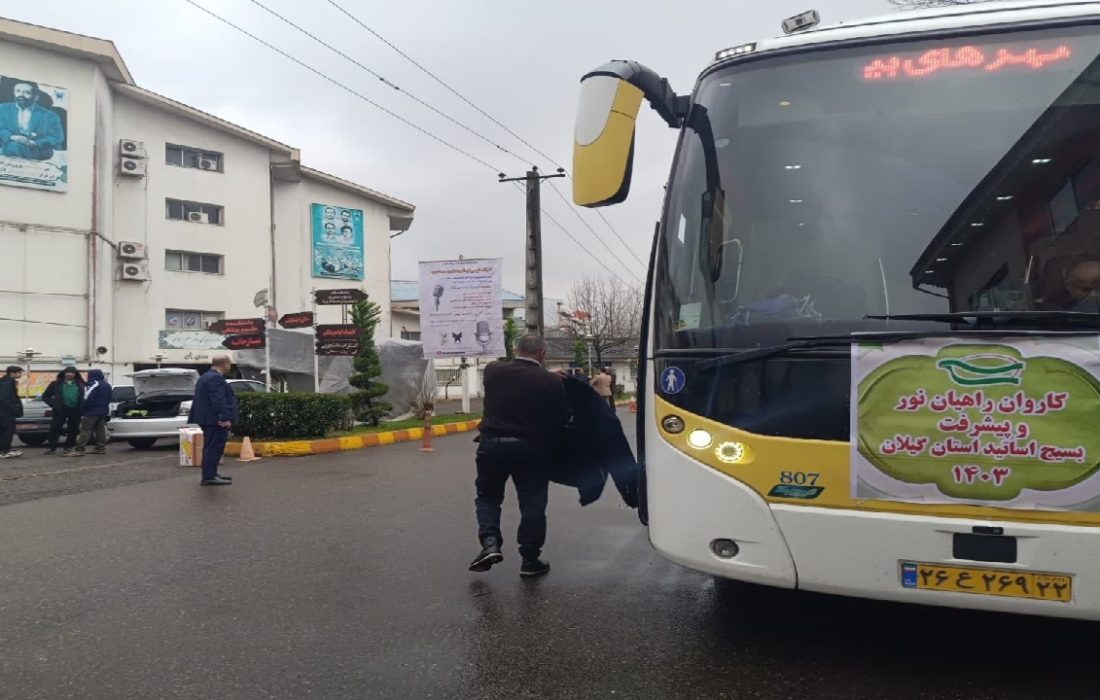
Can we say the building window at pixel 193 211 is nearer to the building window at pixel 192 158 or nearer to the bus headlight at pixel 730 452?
the building window at pixel 192 158

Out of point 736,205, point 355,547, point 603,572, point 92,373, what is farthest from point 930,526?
point 92,373

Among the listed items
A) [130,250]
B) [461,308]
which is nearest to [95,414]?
[461,308]

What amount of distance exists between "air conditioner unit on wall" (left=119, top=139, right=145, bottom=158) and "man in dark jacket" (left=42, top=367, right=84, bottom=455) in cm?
1735

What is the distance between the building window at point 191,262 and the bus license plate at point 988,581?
31270 mm

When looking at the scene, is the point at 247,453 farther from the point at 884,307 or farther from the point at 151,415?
the point at 884,307

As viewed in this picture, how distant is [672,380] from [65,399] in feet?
45.1

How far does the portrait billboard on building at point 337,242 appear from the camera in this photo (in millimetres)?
36031

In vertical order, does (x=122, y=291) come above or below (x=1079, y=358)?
above

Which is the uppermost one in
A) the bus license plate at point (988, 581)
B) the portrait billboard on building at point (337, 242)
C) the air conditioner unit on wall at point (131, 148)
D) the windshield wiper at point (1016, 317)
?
the air conditioner unit on wall at point (131, 148)

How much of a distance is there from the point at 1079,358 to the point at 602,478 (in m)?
2.98

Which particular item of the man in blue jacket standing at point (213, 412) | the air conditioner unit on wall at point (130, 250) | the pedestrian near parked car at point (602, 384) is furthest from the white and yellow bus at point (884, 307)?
the air conditioner unit on wall at point (130, 250)

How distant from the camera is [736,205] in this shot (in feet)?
12.2

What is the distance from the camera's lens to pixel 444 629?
418cm

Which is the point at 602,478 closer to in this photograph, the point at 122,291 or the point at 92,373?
the point at 92,373
